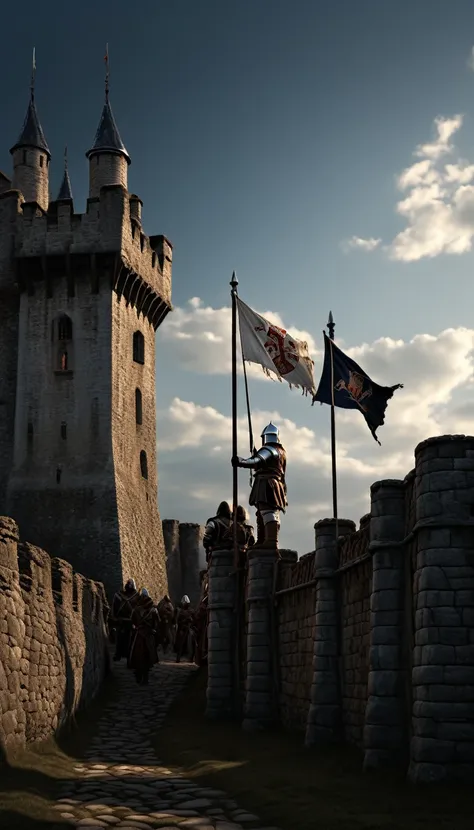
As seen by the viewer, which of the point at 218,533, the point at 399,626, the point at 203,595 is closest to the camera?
the point at 399,626

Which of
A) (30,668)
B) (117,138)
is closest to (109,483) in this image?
(117,138)

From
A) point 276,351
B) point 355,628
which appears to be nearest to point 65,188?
point 276,351

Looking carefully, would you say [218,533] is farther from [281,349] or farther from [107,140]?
[107,140]

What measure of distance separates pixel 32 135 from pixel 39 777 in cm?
3365

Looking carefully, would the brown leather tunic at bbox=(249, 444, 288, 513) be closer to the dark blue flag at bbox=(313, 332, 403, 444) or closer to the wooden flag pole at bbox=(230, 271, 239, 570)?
the wooden flag pole at bbox=(230, 271, 239, 570)

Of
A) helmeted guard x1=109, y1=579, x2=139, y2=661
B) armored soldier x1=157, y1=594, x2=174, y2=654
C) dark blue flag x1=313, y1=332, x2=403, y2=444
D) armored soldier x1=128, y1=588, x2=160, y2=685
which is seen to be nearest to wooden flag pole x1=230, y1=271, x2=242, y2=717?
dark blue flag x1=313, y1=332, x2=403, y2=444

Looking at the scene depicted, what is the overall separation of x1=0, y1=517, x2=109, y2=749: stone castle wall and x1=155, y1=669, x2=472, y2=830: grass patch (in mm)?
1787

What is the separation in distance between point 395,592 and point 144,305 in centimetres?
3085

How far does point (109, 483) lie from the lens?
36.7m

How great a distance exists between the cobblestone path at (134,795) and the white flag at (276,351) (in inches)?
256

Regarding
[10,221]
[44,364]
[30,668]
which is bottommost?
[30,668]

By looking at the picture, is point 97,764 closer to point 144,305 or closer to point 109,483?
point 109,483

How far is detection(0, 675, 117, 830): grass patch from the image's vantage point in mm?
8953

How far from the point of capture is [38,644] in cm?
1409
